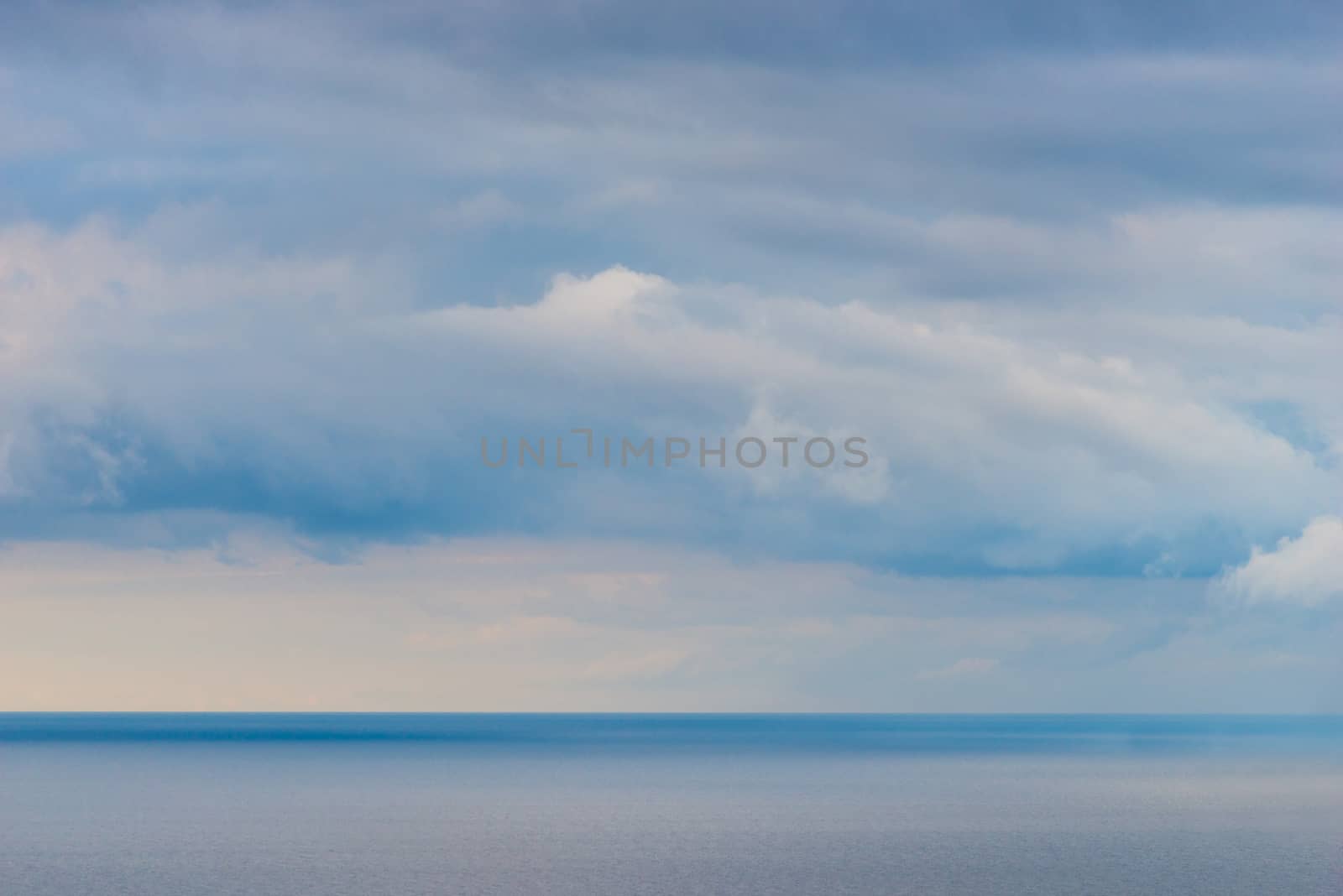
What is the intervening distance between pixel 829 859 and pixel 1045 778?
9662 cm

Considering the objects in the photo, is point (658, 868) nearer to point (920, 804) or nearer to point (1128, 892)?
point (1128, 892)

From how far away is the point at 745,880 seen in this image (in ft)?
289

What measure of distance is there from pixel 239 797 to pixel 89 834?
34.6 meters

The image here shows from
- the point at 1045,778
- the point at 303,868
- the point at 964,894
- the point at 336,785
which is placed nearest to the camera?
the point at 964,894

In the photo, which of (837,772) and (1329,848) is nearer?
(1329,848)

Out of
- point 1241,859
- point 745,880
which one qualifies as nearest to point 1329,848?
point 1241,859

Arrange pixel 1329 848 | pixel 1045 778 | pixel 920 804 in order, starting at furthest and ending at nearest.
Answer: pixel 1045 778 < pixel 920 804 < pixel 1329 848

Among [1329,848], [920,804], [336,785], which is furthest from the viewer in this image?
[336,785]

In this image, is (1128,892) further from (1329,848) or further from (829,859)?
(1329,848)

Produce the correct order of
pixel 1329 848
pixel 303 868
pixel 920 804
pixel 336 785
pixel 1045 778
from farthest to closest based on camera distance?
pixel 1045 778 < pixel 336 785 < pixel 920 804 < pixel 1329 848 < pixel 303 868

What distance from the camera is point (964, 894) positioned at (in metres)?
84.7

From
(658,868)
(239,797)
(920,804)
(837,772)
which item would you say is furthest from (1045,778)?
(658,868)

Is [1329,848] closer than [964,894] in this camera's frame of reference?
No

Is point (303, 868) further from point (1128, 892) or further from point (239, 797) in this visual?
point (239, 797)
